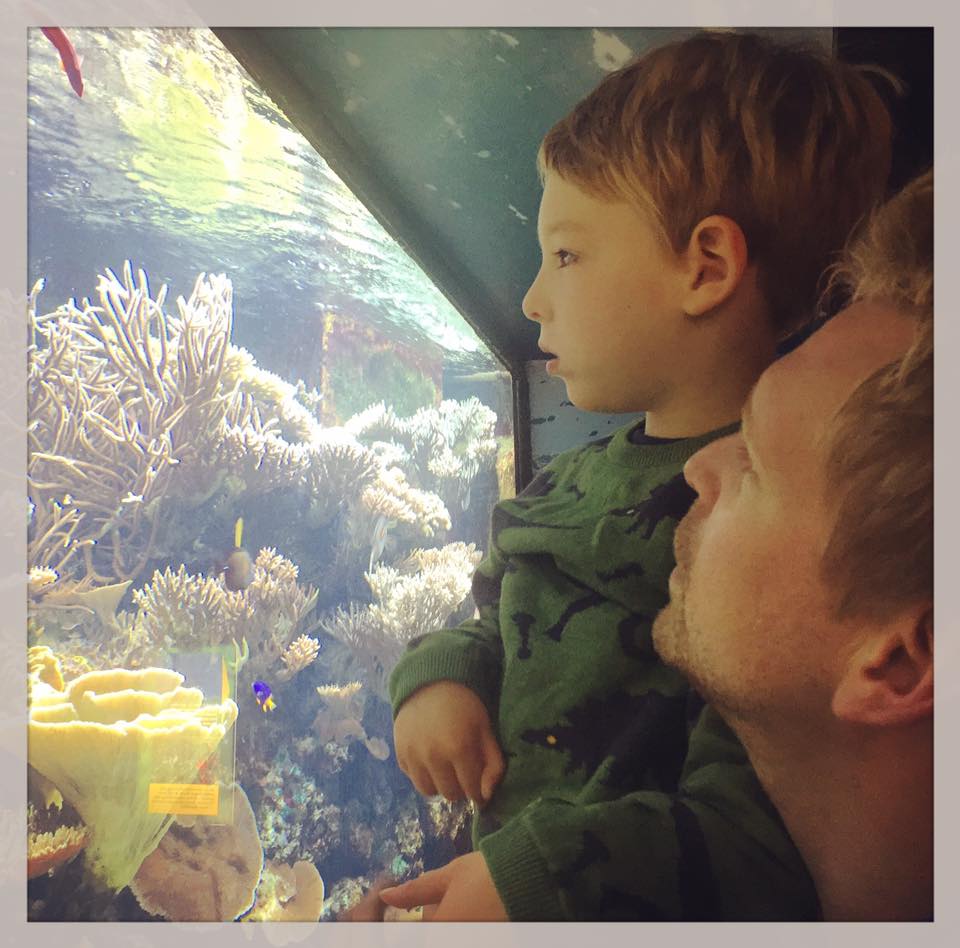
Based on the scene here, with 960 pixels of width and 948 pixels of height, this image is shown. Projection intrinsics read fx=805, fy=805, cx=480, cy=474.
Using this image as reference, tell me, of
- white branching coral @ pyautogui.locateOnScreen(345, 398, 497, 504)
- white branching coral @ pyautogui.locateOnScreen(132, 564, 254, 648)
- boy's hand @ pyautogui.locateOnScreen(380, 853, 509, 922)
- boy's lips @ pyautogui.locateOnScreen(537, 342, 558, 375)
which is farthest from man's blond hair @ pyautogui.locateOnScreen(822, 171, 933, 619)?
white branching coral @ pyautogui.locateOnScreen(132, 564, 254, 648)

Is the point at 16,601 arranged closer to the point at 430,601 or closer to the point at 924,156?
the point at 430,601

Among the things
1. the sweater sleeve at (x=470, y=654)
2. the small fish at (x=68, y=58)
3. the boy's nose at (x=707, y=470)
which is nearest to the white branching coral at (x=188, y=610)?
the sweater sleeve at (x=470, y=654)

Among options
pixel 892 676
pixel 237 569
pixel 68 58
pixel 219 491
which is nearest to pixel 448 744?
pixel 237 569

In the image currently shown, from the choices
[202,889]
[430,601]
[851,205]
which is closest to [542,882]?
[430,601]

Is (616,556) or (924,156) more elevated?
(924,156)

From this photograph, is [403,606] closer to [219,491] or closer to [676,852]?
[219,491]

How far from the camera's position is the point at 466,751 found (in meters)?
1.26

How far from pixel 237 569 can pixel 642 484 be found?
67 centimetres

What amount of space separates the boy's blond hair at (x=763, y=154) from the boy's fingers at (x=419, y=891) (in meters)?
1.00

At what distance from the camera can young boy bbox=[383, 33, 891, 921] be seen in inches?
45.9

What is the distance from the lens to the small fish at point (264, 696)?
1.32m

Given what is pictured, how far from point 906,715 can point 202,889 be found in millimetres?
1138

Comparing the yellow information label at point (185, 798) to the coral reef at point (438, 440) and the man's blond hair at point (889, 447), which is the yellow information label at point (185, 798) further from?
the man's blond hair at point (889, 447)

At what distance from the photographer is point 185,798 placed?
132 cm
